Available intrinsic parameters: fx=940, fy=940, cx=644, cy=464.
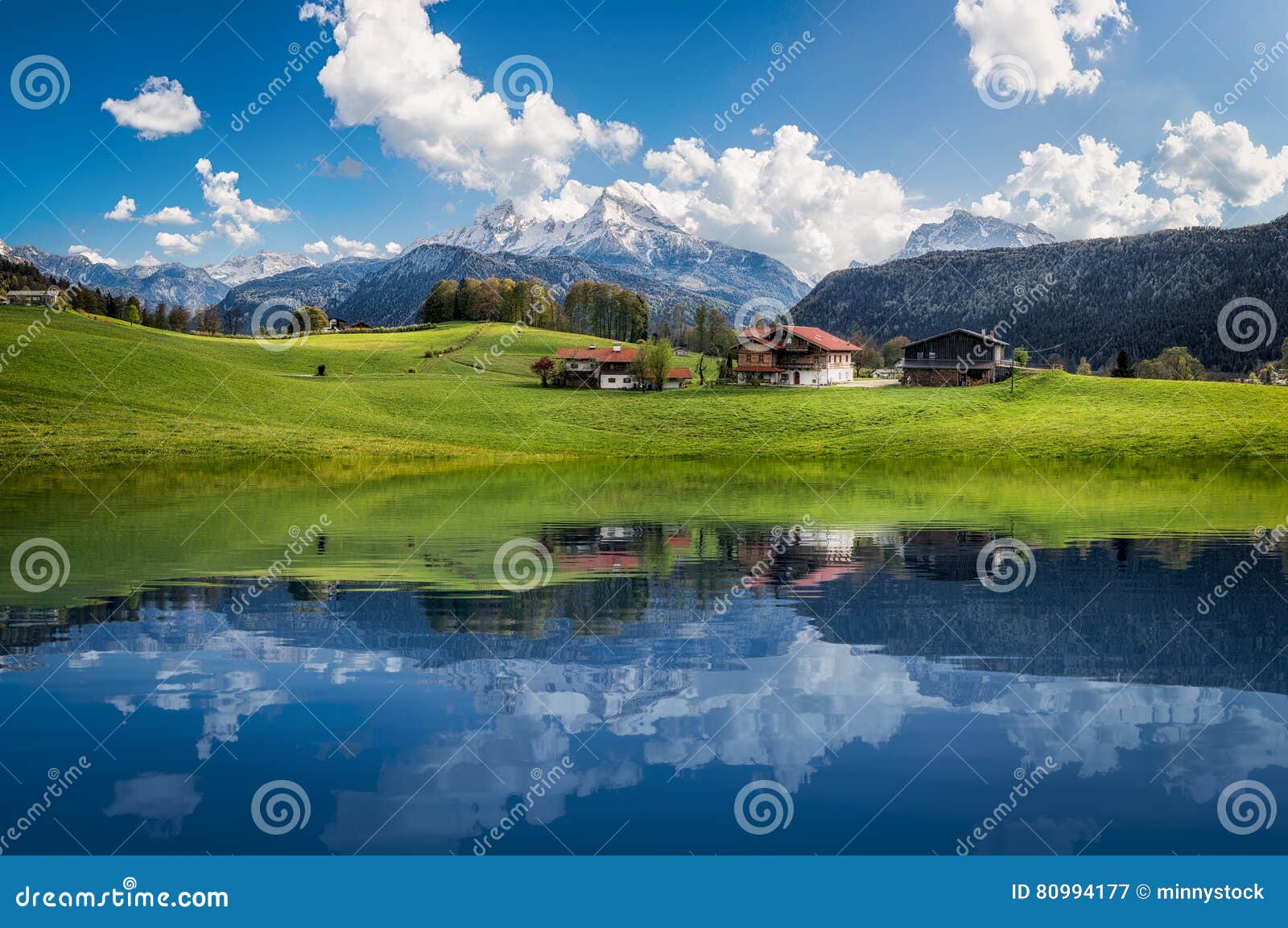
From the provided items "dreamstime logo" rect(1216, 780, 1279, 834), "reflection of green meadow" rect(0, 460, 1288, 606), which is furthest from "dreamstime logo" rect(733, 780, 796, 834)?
"reflection of green meadow" rect(0, 460, 1288, 606)

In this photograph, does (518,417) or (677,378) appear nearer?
(518,417)

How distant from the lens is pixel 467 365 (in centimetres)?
14462

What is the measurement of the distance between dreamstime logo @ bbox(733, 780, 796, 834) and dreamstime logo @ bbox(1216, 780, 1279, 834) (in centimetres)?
492

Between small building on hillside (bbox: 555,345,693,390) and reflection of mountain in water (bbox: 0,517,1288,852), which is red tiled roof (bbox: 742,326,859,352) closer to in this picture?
small building on hillside (bbox: 555,345,693,390)

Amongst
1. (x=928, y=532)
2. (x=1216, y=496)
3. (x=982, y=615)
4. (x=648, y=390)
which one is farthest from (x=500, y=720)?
(x=648, y=390)

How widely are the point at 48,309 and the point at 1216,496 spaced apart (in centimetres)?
13105

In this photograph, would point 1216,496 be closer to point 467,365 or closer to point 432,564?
point 432,564

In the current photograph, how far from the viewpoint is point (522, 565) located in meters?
27.6

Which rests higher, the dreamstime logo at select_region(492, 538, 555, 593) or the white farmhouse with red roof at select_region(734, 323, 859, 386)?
the white farmhouse with red roof at select_region(734, 323, 859, 386)

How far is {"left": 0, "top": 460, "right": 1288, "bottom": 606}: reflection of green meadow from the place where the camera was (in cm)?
2822

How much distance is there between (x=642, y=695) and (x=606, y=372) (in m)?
119

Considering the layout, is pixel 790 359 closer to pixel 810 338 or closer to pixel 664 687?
pixel 810 338

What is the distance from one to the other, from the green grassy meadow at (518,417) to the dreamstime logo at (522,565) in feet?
155
